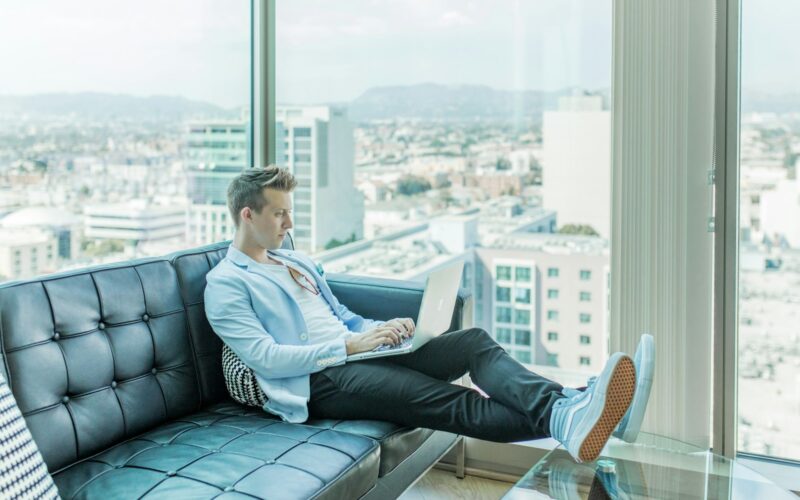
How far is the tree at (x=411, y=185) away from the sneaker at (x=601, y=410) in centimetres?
136

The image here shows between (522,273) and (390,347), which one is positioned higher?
(522,273)

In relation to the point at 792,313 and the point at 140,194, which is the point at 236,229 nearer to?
the point at 140,194

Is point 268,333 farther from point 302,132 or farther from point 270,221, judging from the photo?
point 302,132

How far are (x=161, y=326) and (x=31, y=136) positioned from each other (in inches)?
27.9

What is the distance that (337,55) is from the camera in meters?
3.45

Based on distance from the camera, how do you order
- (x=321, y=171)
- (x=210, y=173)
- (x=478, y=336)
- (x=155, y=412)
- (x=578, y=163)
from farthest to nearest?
(x=321, y=171) < (x=210, y=173) < (x=578, y=163) < (x=478, y=336) < (x=155, y=412)

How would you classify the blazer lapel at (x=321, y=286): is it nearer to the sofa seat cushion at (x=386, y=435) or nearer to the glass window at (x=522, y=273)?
the sofa seat cushion at (x=386, y=435)

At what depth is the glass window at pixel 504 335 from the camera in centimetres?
325

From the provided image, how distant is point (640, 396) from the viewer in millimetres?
2207

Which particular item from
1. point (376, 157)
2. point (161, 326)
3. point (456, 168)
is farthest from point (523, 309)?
point (161, 326)

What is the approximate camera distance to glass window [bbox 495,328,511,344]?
3246 mm

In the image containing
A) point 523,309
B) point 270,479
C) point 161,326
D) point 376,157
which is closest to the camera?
point 270,479

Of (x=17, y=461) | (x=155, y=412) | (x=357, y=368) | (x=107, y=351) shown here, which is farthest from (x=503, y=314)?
(x=17, y=461)

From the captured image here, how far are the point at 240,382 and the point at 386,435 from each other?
0.50 m
